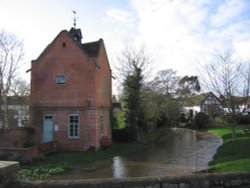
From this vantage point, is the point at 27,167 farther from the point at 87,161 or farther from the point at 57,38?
the point at 57,38

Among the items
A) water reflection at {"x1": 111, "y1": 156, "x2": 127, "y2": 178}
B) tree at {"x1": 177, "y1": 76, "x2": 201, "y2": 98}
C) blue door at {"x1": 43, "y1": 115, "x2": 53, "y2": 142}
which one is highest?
tree at {"x1": 177, "y1": 76, "x2": 201, "y2": 98}

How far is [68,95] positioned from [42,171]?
10651 mm

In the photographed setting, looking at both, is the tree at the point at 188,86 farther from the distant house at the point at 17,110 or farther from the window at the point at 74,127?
the window at the point at 74,127

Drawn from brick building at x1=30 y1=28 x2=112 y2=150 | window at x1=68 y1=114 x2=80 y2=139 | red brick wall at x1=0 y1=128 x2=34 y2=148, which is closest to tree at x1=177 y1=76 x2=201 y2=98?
brick building at x1=30 y1=28 x2=112 y2=150

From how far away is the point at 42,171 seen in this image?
1553 cm

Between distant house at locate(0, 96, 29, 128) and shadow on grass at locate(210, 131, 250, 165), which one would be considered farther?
distant house at locate(0, 96, 29, 128)

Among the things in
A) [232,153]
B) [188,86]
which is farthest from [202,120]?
[232,153]

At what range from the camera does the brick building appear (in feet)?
81.4

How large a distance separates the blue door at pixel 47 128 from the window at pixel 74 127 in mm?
1721

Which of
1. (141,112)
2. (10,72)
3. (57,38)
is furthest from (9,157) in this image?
(10,72)

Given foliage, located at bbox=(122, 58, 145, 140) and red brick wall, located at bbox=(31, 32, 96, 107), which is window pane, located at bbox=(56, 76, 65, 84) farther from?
foliage, located at bbox=(122, 58, 145, 140)

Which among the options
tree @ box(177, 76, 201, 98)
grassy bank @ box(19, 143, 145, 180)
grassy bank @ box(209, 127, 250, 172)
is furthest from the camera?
tree @ box(177, 76, 201, 98)

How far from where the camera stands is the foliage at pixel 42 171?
1419 centimetres

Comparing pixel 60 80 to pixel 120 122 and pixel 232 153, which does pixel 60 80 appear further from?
pixel 232 153
